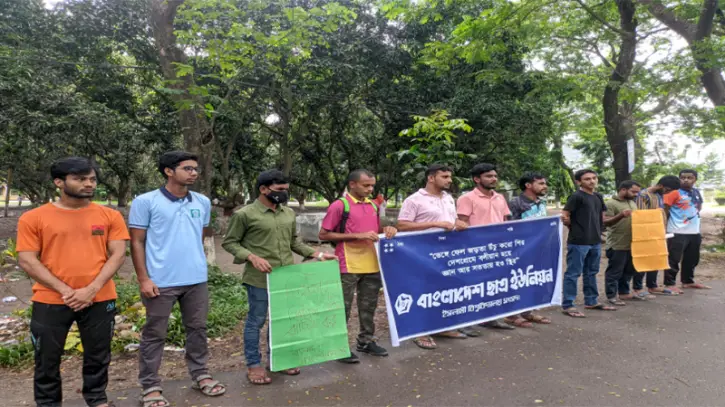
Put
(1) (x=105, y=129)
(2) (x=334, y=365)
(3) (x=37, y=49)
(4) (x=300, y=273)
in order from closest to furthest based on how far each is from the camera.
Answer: (4) (x=300, y=273), (2) (x=334, y=365), (3) (x=37, y=49), (1) (x=105, y=129)

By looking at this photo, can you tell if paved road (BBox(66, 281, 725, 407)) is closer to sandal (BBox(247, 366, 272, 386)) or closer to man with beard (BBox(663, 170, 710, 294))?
sandal (BBox(247, 366, 272, 386))

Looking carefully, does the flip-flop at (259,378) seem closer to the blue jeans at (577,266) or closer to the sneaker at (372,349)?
the sneaker at (372,349)

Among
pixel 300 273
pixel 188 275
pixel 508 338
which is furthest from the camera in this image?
pixel 508 338

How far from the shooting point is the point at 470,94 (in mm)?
13688

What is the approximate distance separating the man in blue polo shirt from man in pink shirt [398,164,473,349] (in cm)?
194

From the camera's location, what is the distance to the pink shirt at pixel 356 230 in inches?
156

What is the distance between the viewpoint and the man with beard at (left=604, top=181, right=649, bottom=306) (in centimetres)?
593

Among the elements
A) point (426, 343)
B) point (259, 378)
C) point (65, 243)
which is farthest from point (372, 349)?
point (65, 243)

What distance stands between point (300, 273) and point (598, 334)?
3185 mm

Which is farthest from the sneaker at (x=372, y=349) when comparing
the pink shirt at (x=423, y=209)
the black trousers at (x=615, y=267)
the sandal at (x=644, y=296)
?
the sandal at (x=644, y=296)

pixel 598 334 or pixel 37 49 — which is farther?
pixel 37 49

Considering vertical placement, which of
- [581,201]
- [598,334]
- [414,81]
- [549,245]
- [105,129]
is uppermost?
[414,81]

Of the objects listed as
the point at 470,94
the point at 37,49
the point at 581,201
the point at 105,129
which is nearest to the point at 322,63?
the point at 470,94

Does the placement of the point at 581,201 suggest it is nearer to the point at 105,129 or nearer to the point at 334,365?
the point at 334,365
